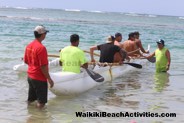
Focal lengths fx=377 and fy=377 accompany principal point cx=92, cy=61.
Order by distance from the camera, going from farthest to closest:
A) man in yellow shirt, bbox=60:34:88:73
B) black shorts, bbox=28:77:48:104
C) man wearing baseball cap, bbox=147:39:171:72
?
man wearing baseball cap, bbox=147:39:171:72 → man in yellow shirt, bbox=60:34:88:73 → black shorts, bbox=28:77:48:104

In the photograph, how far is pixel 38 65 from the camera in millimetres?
6641

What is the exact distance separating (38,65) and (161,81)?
5.67 meters

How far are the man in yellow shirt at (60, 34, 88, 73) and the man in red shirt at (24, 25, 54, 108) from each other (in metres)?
1.42

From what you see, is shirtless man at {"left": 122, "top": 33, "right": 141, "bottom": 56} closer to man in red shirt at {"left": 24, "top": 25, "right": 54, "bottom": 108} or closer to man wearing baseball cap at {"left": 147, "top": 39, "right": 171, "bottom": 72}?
man wearing baseball cap at {"left": 147, "top": 39, "right": 171, "bottom": 72}

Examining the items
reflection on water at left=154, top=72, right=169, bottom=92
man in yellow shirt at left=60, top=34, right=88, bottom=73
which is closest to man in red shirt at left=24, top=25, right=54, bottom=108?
Answer: man in yellow shirt at left=60, top=34, right=88, bottom=73

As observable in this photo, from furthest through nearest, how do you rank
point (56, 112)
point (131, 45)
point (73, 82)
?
point (131, 45) → point (73, 82) → point (56, 112)

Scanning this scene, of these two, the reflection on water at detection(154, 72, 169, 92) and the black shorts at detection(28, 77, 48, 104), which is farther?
the reflection on water at detection(154, 72, 169, 92)

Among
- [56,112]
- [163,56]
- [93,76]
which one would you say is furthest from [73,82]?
[163,56]

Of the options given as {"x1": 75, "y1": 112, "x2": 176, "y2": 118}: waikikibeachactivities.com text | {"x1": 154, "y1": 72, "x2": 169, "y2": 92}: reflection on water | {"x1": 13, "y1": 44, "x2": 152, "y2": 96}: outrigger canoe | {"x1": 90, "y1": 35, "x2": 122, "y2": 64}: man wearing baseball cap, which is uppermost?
{"x1": 90, "y1": 35, "x2": 122, "y2": 64}: man wearing baseball cap

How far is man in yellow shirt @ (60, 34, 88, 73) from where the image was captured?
320 inches

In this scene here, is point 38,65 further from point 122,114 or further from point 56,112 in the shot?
point 122,114

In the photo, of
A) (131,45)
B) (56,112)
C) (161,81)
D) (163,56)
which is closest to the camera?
(56,112)

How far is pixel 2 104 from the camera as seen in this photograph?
24.5 ft

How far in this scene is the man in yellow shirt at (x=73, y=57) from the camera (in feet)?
26.7
